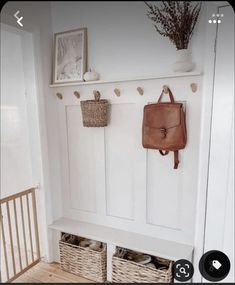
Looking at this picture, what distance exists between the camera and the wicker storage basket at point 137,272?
1.09 metres

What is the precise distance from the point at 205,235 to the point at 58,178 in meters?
0.97

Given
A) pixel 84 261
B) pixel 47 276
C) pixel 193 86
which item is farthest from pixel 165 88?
pixel 47 276

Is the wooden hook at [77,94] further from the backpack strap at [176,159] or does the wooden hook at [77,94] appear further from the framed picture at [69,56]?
the backpack strap at [176,159]

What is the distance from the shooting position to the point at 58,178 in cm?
150

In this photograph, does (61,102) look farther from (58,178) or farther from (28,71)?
(58,178)

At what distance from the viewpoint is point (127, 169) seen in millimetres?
1293

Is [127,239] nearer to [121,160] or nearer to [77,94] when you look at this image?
[121,160]

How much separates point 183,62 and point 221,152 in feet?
1.46

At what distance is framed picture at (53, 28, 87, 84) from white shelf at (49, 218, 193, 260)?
924 mm

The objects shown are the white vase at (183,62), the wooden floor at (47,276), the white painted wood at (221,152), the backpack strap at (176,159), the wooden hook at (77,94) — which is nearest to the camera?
the white painted wood at (221,152)

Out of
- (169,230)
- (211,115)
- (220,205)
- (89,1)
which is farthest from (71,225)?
(89,1)

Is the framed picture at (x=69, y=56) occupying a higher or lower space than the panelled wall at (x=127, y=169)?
higher

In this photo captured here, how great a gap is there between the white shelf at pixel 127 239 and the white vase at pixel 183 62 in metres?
0.90

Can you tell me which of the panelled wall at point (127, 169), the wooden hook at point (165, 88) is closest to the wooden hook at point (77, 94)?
the panelled wall at point (127, 169)
